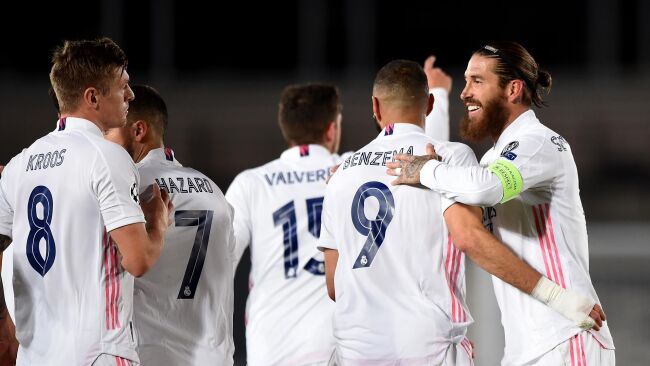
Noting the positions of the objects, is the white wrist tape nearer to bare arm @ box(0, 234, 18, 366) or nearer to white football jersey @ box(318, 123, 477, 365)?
white football jersey @ box(318, 123, 477, 365)

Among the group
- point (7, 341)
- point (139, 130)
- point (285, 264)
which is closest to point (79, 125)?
point (139, 130)

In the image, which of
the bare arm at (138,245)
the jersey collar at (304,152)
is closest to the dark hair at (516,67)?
the jersey collar at (304,152)

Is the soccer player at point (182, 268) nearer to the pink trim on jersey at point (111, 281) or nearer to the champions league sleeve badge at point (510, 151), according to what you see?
the pink trim on jersey at point (111, 281)

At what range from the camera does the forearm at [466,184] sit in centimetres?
414

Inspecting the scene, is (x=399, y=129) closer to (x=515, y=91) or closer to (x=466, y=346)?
(x=515, y=91)

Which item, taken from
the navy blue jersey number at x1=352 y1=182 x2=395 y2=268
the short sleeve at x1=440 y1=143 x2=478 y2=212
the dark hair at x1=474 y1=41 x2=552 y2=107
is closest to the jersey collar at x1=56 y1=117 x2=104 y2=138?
the navy blue jersey number at x1=352 y1=182 x2=395 y2=268

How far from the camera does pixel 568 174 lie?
4406 mm

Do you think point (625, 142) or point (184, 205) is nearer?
point (184, 205)

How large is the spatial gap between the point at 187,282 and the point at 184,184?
422 mm

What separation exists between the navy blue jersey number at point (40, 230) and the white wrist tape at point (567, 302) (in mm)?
1900

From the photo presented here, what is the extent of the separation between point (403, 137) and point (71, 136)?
140 centimetres

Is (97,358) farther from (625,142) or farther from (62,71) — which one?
(625,142)

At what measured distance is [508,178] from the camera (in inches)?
165

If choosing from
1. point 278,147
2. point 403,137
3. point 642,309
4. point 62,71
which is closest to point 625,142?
point 278,147
